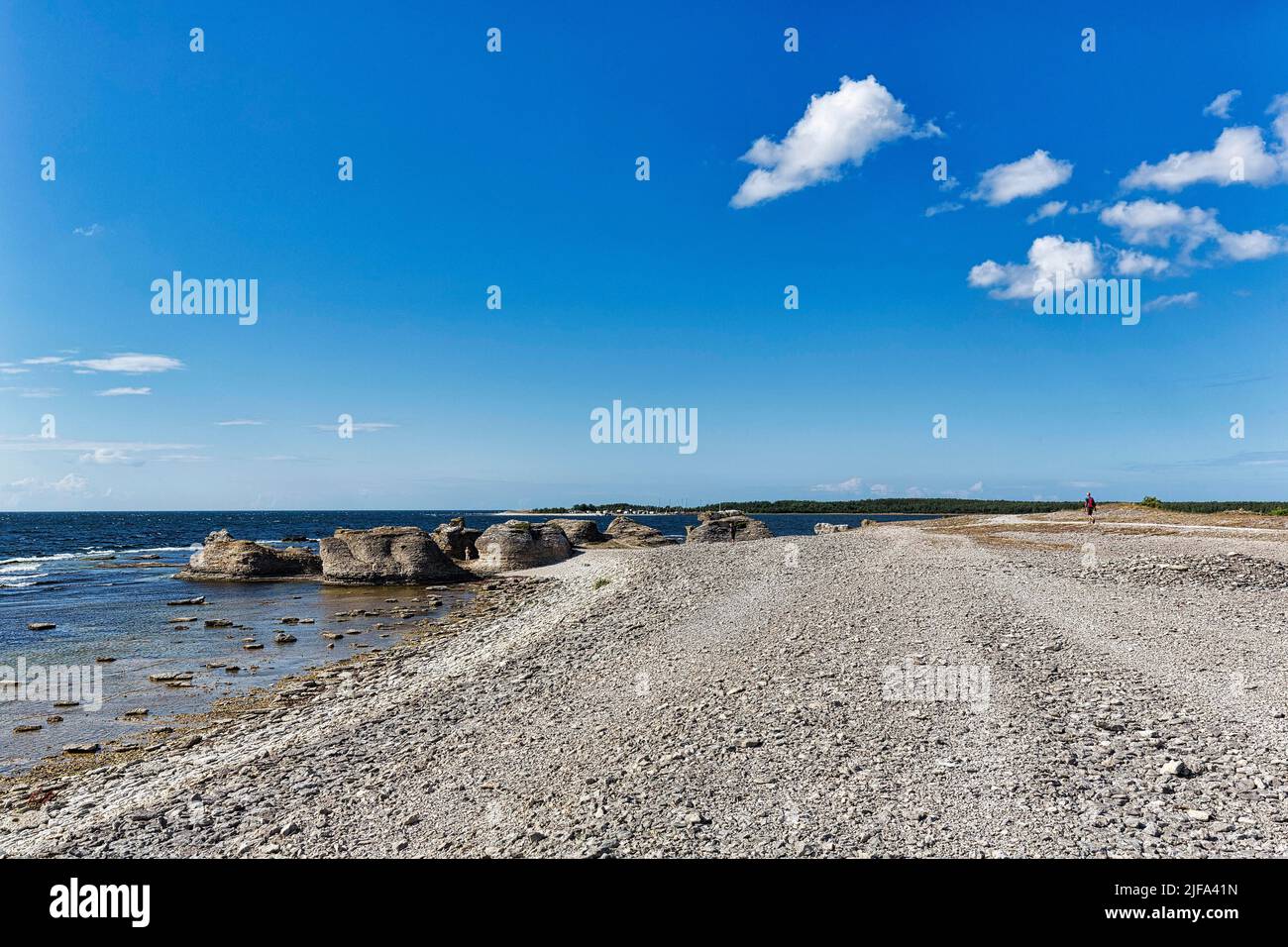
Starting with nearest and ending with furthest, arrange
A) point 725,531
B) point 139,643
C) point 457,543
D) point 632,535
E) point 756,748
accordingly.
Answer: point 756,748 → point 139,643 → point 457,543 → point 725,531 → point 632,535

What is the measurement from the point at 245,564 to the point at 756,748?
4413cm

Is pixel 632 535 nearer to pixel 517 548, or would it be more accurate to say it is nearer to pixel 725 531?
pixel 725 531

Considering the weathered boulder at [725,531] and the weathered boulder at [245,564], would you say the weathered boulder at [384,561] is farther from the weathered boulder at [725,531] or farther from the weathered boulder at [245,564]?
the weathered boulder at [725,531]

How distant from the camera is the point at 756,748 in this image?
31.8 feet

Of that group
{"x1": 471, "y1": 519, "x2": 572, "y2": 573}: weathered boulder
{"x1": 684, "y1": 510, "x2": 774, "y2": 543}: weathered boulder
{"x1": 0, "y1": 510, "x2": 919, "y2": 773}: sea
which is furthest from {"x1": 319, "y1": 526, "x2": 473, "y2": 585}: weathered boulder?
{"x1": 684, "y1": 510, "x2": 774, "y2": 543}: weathered boulder

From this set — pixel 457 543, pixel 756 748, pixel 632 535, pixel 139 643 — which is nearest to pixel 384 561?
pixel 457 543

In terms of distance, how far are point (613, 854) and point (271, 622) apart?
83.7ft

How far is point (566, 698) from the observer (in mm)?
13625

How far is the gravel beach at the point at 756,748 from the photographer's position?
7344 millimetres

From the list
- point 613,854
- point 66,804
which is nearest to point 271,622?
point 66,804

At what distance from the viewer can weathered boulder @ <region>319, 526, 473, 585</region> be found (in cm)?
4038
